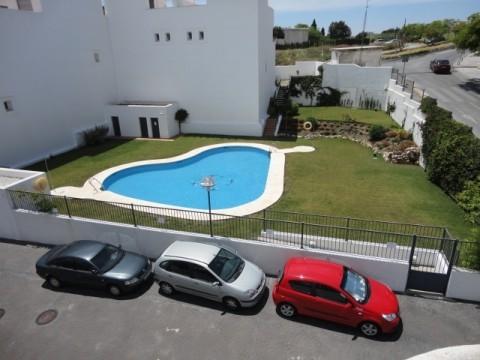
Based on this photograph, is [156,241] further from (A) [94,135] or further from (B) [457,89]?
(B) [457,89]

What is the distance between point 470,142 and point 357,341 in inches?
421

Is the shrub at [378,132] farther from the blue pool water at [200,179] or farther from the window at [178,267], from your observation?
the window at [178,267]

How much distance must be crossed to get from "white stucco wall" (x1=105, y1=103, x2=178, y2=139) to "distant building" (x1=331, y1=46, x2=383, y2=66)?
22.7m

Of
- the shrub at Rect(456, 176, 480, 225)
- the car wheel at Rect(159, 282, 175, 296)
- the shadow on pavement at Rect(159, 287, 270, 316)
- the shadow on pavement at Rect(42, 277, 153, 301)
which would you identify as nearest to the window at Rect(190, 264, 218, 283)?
the shadow on pavement at Rect(159, 287, 270, 316)

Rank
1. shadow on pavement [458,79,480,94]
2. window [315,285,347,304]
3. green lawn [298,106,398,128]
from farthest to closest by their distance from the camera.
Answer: shadow on pavement [458,79,480,94] → green lawn [298,106,398,128] → window [315,285,347,304]

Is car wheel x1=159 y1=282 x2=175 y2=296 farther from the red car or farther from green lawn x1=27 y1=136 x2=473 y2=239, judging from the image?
green lawn x1=27 y1=136 x2=473 y2=239

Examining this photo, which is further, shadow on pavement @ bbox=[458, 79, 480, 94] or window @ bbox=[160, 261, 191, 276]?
shadow on pavement @ bbox=[458, 79, 480, 94]

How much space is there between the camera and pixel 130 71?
26297 mm

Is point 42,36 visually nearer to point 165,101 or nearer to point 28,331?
point 165,101

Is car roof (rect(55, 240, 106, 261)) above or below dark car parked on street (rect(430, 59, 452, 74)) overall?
below

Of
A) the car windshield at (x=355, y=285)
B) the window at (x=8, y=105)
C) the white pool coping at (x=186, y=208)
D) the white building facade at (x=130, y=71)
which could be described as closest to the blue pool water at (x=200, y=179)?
the white pool coping at (x=186, y=208)

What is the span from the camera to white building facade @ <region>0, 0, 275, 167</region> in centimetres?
1991

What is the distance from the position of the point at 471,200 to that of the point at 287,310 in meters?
9.52

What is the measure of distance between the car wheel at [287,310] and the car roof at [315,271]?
2.48ft
